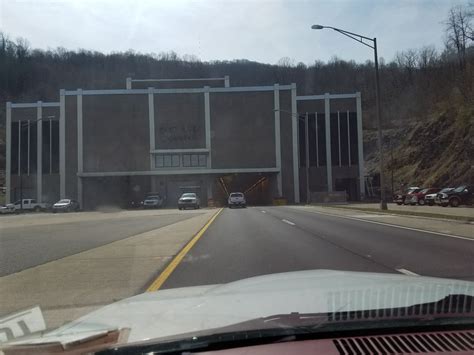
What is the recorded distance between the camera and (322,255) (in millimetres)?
12930

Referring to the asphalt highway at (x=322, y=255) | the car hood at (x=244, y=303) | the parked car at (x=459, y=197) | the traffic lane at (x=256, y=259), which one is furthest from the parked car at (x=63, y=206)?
the car hood at (x=244, y=303)

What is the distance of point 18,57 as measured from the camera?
352 feet

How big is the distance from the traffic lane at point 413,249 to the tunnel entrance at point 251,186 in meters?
56.5

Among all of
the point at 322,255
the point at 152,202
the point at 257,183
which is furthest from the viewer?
the point at 257,183

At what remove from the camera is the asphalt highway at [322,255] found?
33.7 ft

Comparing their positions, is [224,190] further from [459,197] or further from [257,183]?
[459,197]

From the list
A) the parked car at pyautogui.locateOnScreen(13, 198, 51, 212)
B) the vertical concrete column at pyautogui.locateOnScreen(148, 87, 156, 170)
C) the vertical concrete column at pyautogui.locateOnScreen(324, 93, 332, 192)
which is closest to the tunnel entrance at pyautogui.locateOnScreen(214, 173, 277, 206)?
the vertical concrete column at pyautogui.locateOnScreen(324, 93, 332, 192)

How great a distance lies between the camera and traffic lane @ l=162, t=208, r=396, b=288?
10096mm

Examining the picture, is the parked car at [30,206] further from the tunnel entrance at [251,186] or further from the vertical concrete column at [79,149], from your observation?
the tunnel entrance at [251,186]

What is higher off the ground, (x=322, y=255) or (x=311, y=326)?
(x=311, y=326)

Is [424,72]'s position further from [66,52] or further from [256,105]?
[66,52]

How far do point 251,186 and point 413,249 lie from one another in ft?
269

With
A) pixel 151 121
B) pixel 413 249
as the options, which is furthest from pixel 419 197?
pixel 151 121

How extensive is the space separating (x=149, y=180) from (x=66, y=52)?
7741 centimetres
